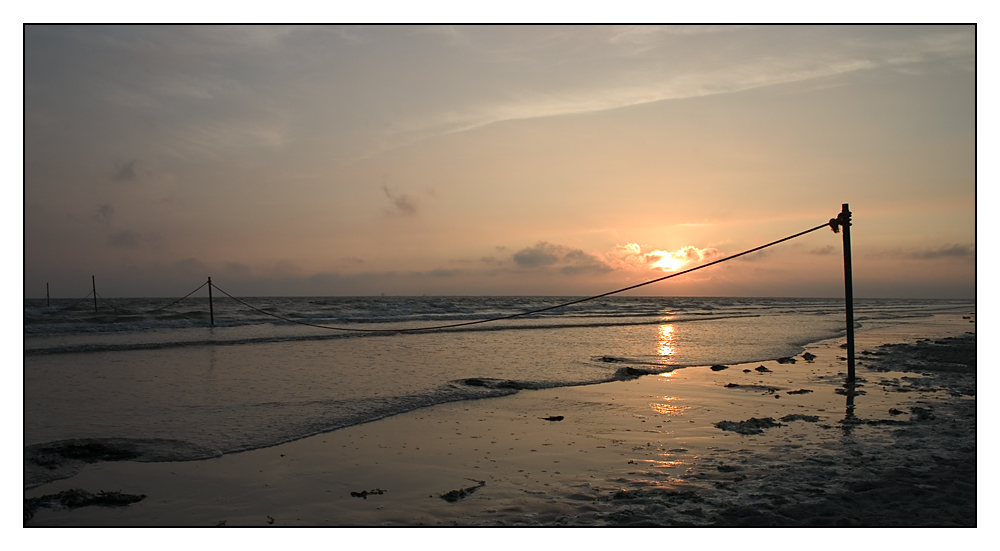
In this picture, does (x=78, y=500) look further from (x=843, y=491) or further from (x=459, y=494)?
(x=843, y=491)

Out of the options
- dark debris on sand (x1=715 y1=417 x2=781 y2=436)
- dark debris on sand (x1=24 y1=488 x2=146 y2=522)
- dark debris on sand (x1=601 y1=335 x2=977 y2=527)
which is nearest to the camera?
dark debris on sand (x1=601 y1=335 x2=977 y2=527)

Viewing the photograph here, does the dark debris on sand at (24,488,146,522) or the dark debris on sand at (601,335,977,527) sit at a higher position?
the dark debris on sand at (601,335,977,527)

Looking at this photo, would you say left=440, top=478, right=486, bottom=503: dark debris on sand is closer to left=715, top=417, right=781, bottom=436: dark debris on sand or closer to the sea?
the sea

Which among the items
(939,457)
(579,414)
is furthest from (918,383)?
(579,414)

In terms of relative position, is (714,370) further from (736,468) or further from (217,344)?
(217,344)

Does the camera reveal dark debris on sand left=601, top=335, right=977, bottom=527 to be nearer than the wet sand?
Yes

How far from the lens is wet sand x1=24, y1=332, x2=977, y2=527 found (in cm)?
482

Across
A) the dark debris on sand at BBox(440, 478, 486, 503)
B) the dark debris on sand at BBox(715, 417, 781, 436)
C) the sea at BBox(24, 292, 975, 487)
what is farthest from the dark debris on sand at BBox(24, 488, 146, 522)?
the dark debris on sand at BBox(715, 417, 781, 436)

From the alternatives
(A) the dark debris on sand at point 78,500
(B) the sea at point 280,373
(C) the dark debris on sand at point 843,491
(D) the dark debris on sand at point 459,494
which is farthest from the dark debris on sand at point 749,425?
(A) the dark debris on sand at point 78,500

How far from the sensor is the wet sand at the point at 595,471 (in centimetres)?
482

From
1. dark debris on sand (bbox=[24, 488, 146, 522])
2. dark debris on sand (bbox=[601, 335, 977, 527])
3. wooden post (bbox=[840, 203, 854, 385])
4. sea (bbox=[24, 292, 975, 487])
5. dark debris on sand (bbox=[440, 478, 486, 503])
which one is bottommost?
sea (bbox=[24, 292, 975, 487])

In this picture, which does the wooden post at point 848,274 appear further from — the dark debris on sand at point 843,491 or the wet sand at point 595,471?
the dark debris on sand at point 843,491

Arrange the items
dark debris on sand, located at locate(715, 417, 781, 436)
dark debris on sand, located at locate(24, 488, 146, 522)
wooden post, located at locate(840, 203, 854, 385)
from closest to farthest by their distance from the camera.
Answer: dark debris on sand, located at locate(24, 488, 146, 522) < dark debris on sand, located at locate(715, 417, 781, 436) < wooden post, located at locate(840, 203, 854, 385)

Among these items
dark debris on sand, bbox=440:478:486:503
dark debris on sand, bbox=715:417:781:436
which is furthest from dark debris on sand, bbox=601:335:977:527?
dark debris on sand, bbox=440:478:486:503
